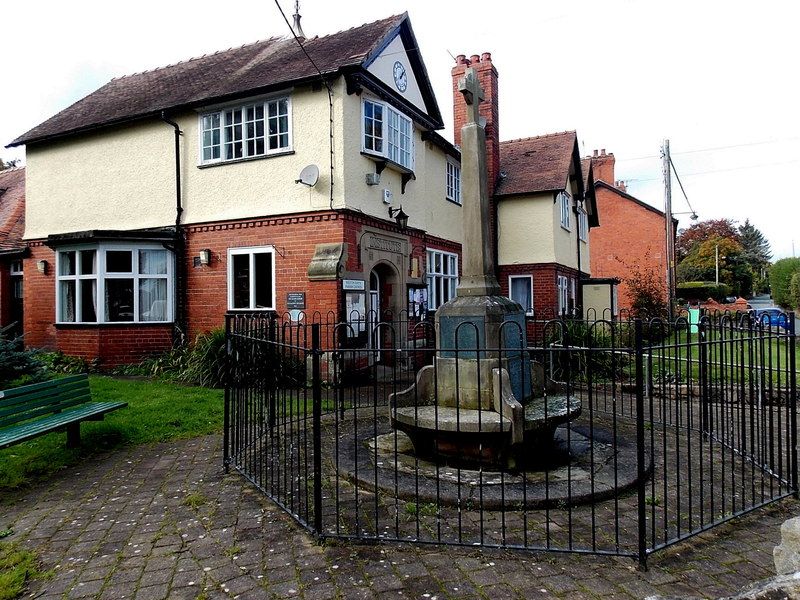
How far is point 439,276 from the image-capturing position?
15.8 metres

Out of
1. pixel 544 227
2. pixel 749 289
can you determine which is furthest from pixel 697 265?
pixel 544 227

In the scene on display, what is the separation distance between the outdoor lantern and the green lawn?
233 inches

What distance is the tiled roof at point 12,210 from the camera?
1563 cm

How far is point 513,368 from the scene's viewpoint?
5.35 metres

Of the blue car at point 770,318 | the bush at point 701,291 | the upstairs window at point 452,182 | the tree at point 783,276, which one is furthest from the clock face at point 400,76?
the tree at point 783,276

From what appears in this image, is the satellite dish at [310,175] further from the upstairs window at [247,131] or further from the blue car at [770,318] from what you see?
the blue car at [770,318]

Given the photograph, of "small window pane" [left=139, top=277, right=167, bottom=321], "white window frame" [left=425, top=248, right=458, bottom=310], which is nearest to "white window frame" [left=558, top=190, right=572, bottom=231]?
"white window frame" [left=425, top=248, right=458, bottom=310]

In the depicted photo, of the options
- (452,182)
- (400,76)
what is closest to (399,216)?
(400,76)

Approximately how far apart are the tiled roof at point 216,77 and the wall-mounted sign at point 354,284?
430 cm

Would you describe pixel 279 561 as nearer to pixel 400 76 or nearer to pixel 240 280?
pixel 240 280

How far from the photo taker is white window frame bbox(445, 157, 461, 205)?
16.7m

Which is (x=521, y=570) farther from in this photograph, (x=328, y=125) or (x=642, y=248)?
(x=642, y=248)

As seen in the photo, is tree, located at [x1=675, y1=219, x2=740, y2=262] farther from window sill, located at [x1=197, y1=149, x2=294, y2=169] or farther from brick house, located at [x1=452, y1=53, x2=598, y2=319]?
window sill, located at [x1=197, y1=149, x2=294, y2=169]

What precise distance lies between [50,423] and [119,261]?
7.96 metres
